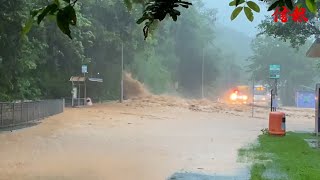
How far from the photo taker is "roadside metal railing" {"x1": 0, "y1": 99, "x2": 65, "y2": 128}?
77.3 ft

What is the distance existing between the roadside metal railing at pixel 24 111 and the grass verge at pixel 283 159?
38.2 feet

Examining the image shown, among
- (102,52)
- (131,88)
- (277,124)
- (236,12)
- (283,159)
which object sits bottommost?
(283,159)

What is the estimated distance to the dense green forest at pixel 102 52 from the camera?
23.1 m

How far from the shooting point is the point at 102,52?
173 ft

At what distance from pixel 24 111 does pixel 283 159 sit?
16189 millimetres

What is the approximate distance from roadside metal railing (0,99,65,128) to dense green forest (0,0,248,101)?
980 mm

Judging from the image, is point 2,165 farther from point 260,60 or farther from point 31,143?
point 260,60

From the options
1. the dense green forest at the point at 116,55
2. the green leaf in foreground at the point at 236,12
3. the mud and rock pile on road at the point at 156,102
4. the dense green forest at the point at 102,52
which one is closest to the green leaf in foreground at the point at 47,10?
the dense green forest at the point at 116,55

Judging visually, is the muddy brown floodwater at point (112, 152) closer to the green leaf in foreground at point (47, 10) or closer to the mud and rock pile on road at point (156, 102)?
the green leaf in foreground at point (47, 10)

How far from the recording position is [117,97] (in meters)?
58.4

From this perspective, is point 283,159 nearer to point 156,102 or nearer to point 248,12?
point 248,12

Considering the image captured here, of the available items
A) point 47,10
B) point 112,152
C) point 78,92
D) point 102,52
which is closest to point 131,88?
point 102,52

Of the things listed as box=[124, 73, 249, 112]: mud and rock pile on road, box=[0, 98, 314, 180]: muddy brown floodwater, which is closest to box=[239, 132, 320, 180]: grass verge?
box=[0, 98, 314, 180]: muddy brown floodwater

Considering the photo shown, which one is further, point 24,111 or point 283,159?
point 24,111
